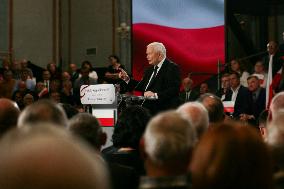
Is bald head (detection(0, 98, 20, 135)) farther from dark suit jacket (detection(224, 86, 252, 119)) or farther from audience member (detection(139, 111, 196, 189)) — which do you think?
dark suit jacket (detection(224, 86, 252, 119))

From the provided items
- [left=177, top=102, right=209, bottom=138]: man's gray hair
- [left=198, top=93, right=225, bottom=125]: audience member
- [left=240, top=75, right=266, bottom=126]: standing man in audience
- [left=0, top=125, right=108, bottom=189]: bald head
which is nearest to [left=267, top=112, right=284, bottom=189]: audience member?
[left=177, top=102, right=209, bottom=138]: man's gray hair

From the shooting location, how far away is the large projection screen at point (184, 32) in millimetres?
11602

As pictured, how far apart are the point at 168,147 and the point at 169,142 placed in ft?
0.06

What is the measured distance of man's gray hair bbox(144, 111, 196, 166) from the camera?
1722 mm

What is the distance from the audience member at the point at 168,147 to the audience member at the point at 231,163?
30 cm

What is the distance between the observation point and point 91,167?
2.28ft

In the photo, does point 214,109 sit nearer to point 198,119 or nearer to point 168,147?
point 198,119

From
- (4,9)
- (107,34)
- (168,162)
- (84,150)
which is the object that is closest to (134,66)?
(107,34)

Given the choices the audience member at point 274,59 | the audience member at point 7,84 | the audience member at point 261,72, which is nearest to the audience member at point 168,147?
the audience member at point 274,59

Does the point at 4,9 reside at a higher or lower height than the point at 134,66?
higher

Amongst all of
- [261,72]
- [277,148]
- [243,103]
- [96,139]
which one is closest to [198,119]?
[96,139]

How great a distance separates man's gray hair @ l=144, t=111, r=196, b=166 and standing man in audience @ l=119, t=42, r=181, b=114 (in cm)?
340

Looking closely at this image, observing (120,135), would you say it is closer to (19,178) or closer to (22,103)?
(19,178)

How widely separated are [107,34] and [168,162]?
1215 cm
